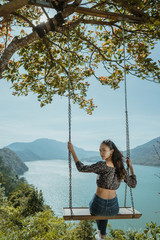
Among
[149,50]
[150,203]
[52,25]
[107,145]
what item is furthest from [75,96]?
[150,203]

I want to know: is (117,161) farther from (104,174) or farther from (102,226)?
(102,226)

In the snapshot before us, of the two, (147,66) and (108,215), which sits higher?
(147,66)

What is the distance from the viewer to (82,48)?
5.38 meters

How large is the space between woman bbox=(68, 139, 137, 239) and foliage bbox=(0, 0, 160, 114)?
5.24ft

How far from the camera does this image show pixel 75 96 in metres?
6.46

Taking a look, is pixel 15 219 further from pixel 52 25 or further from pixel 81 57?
pixel 52 25

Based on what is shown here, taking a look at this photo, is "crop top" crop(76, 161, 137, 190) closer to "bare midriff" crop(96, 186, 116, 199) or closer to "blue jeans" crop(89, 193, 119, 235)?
"bare midriff" crop(96, 186, 116, 199)

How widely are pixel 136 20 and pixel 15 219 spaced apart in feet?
35.2

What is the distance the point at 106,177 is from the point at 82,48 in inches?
151

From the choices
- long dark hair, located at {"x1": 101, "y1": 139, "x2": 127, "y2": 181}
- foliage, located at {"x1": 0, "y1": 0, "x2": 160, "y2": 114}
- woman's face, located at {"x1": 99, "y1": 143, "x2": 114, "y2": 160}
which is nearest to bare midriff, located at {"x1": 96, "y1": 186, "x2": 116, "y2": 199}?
long dark hair, located at {"x1": 101, "y1": 139, "x2": 127, "y2": 181}

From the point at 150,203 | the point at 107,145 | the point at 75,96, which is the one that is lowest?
the point at 150,203

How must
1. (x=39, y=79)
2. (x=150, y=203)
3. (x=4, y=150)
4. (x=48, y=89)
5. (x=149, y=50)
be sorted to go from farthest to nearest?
(x=4, y=150) < (x=150, y=203) < (x=48, y=89) < (x=39, y=79) < (x=149, y=50)

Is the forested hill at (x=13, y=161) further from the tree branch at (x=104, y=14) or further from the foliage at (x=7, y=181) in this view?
the tree branch at (x=104, y=14)

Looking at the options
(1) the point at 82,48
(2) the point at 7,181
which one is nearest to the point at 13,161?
(2) the point at 7,181
